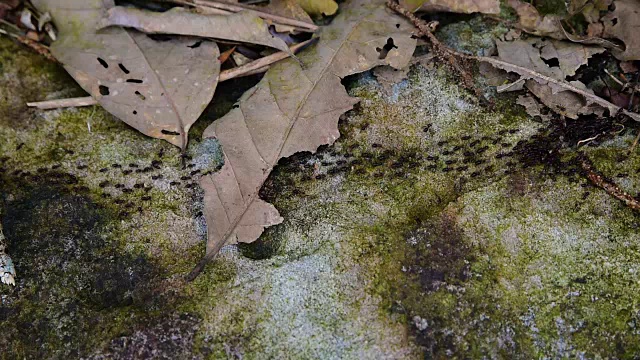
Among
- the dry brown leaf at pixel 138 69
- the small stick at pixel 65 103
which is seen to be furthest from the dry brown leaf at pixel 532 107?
the small stick at pixel 65 103

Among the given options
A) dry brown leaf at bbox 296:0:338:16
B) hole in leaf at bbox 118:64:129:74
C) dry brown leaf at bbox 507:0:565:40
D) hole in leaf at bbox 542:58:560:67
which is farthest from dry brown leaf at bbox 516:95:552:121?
hole in leaf at bbox 118:64:129:74

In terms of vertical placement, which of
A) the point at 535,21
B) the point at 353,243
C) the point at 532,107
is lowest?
the point at 353,243

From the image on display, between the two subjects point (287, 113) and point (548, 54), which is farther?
point (548, 54)

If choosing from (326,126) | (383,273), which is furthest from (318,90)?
(383,273)

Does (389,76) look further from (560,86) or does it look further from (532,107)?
(560,86)

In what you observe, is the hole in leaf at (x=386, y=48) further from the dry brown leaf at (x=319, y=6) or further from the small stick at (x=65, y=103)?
the small stick at (x=65, y=103)

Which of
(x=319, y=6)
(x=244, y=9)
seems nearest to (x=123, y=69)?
(x=244, y=9)
